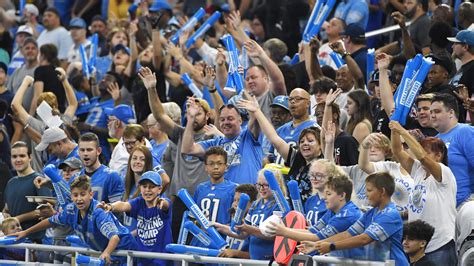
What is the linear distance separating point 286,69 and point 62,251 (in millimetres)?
4004

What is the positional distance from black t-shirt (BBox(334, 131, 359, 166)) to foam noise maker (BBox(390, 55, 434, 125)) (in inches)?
28.9

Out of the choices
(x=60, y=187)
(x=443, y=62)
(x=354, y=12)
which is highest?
(x=354, y=12)

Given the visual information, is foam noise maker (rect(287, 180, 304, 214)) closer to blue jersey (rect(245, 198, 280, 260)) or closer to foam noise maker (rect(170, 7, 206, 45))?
blue jersey (rect(245, 198, 280, 260))

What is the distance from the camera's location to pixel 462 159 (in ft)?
37.8

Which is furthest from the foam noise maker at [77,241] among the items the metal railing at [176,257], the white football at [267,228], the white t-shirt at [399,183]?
the white t-shirt at [399,183]

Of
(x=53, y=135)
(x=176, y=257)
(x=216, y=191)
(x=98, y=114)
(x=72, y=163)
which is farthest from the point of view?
(x=98, y=114)

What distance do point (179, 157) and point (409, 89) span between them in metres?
2.93

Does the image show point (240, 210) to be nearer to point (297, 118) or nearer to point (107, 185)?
point (297, 118)

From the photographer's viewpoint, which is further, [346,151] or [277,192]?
[346,151]

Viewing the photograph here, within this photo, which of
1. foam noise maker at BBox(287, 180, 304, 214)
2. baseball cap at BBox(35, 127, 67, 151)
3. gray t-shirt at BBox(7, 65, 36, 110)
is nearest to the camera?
foam noise maker at BBox(287, 180, 304, 214)

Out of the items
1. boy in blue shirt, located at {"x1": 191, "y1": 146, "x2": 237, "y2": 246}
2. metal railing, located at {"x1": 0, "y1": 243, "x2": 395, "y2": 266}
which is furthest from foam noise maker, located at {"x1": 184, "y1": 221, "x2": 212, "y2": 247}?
boy in blue shirt, located at {"x1": 191, "y1": 146, "x2": 237, "y2": 246}

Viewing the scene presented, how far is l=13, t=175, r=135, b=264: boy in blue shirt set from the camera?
38.3 feet

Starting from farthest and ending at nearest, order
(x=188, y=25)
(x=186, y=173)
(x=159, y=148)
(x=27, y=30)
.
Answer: (x=27, y=30), (x=188, y=25), (x=159, y=148), (x=186, y=173)

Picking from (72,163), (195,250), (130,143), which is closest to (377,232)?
(195,250)
